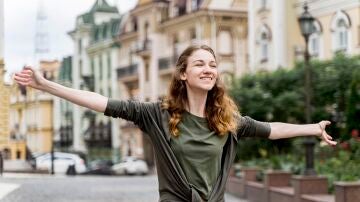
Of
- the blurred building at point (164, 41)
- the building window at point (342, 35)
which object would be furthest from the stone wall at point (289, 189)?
the blurred building at point (164, 41)

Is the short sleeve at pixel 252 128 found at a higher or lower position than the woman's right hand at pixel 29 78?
lower

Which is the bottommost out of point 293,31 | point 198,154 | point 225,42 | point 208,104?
point 198,154

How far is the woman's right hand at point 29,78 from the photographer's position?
4.26m

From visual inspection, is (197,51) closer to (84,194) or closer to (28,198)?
(28,198)

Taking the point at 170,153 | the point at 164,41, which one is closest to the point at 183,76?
the point at 170,153

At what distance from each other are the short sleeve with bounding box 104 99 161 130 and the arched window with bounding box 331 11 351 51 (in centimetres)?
3461

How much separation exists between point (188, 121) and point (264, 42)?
40165 millimetres

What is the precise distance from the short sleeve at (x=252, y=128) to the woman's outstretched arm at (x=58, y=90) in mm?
721

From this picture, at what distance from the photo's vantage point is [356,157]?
17312 millimetres

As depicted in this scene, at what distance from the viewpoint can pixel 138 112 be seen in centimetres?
453

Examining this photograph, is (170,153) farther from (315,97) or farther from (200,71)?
(315,97)

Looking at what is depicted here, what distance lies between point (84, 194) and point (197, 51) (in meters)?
13.2

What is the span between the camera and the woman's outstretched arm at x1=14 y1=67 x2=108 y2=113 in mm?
4273

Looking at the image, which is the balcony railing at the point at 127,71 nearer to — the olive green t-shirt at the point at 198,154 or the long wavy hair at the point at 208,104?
the long wavy hair at the point at 208,104
